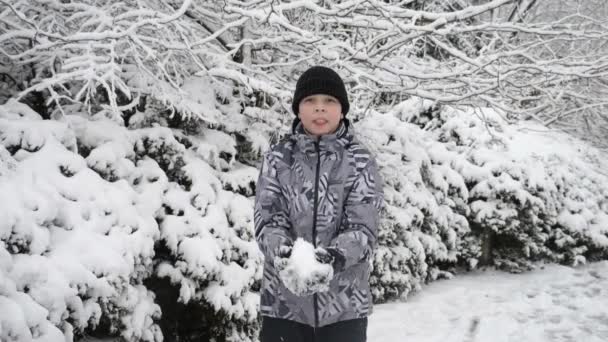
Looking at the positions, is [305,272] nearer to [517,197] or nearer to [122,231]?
[122,231]

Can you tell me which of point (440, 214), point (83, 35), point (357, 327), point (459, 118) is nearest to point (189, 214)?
point (83, 35)

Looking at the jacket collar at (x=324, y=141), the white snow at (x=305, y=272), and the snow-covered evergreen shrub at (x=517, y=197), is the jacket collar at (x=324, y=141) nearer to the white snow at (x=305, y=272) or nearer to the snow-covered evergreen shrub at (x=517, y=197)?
the white snow at (x=305, y=272)

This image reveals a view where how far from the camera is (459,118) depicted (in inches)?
264

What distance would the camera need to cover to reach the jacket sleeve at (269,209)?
1.78m

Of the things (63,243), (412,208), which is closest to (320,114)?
(63,243)

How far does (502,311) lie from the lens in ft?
15.3

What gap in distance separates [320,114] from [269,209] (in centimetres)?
41

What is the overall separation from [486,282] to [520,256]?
76 cm

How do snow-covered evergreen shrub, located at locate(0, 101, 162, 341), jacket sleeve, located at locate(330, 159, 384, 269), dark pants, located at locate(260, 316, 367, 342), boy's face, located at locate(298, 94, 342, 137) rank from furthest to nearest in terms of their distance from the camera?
snow-covered evergreen shrub, located at locate(0, 101, 162, 341), boy's face, located at locate(298, 94, 342, 137), dark pants, located at locate(260, 316, 367, 342), jacket sleeve, located at locate(330, 159, 384, 269)

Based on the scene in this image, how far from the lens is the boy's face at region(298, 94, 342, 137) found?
1.91 meters

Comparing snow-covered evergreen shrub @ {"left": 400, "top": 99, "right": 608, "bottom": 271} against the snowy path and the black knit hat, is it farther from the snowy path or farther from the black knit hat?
the black knit hat

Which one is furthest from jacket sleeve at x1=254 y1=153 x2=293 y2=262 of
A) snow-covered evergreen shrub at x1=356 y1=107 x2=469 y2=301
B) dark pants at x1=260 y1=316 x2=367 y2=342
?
snow-covered evergreen shrub at x1=356 y1=107 x2=469 y2=301

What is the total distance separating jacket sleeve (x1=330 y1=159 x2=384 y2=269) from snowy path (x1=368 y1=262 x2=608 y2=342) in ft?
8.12

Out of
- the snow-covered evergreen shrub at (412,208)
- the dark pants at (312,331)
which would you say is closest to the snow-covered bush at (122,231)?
the dark pants at (312,331)
